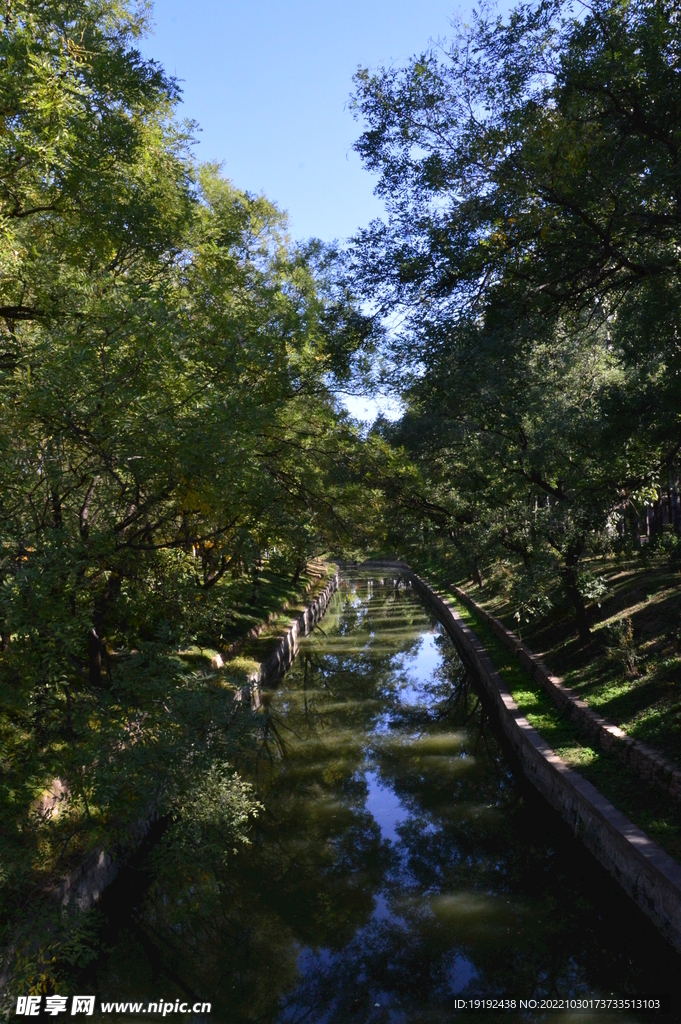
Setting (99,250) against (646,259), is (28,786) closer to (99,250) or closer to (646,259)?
(99,250)

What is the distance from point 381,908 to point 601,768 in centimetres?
376

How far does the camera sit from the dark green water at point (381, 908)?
8.03 meters

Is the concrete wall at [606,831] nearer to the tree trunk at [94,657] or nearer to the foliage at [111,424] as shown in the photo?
the foliage at [111,424]

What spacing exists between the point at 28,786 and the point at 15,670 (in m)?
1.61

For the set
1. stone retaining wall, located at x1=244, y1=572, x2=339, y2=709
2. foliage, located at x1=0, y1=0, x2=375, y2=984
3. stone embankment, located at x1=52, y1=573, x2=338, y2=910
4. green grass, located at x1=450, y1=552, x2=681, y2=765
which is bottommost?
stone embankment, located at x1=52, y1=573, x2=338, y2=910

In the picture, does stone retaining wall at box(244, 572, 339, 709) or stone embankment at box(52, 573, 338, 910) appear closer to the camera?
stone embankment at box(52, 573, 338, 910)

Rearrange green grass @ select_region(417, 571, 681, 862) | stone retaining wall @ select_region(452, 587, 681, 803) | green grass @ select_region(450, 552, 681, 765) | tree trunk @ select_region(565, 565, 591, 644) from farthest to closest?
tree trunk @ select_region(565, 565, 591, 644)
green grass @ select_region(450, 552, 681, 765)
stone retaining wall @ select_region(452, 587, 681, 803)
green grass @ select_region(417, 571, 681, 862)

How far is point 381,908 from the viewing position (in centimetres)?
982

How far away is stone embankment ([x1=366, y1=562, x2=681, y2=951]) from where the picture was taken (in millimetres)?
7680

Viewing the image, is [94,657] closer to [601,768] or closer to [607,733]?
[601,768]

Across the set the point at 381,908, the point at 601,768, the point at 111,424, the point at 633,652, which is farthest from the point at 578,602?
the point at 111,424

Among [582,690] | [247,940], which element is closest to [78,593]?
[247,940]

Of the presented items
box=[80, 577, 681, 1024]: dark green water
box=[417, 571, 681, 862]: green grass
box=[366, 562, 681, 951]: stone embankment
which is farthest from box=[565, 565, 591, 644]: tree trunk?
box=[80, 577, 681, 1024]: dark green water

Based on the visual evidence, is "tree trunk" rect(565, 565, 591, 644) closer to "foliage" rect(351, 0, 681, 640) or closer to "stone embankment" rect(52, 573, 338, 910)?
"foliage" rect(351, 0, 681, 640)
